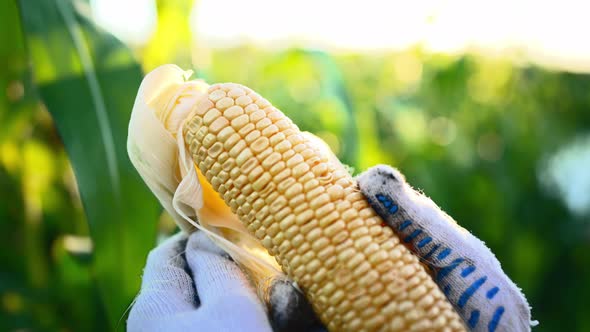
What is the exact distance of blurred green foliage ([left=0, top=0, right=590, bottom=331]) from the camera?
125cm

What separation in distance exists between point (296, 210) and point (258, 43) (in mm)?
1866

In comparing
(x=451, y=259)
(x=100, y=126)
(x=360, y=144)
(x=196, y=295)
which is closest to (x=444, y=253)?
(x=451, y=259)

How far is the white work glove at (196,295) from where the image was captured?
469 millimetres

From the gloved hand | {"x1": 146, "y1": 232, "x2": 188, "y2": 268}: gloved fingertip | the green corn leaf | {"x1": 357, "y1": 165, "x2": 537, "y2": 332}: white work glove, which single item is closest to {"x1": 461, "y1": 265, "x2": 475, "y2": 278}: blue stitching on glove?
Result: {"x1": 357, "y1": 165, "x2": 537, "y2": 332}: white work glove

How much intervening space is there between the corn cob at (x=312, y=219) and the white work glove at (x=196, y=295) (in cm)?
5

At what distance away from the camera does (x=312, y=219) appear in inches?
19.0

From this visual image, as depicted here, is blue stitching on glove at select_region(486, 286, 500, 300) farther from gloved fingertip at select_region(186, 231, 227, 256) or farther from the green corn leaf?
the green corn leaf

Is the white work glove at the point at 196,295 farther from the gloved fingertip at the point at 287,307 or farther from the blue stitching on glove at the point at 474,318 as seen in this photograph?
the blue stitching on glove at the point at 474,318

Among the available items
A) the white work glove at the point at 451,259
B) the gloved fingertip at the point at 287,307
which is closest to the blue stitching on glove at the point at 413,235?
the white work glove at the point at 451,259

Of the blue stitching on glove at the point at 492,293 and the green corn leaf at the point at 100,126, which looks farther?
the green corn leaf at the point at 100,126

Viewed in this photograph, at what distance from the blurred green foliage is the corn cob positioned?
0.47 m

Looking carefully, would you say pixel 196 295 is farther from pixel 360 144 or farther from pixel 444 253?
pixel 360 144

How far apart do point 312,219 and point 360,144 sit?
1.18 meters

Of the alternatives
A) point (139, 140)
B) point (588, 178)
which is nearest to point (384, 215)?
point (139, 140)
